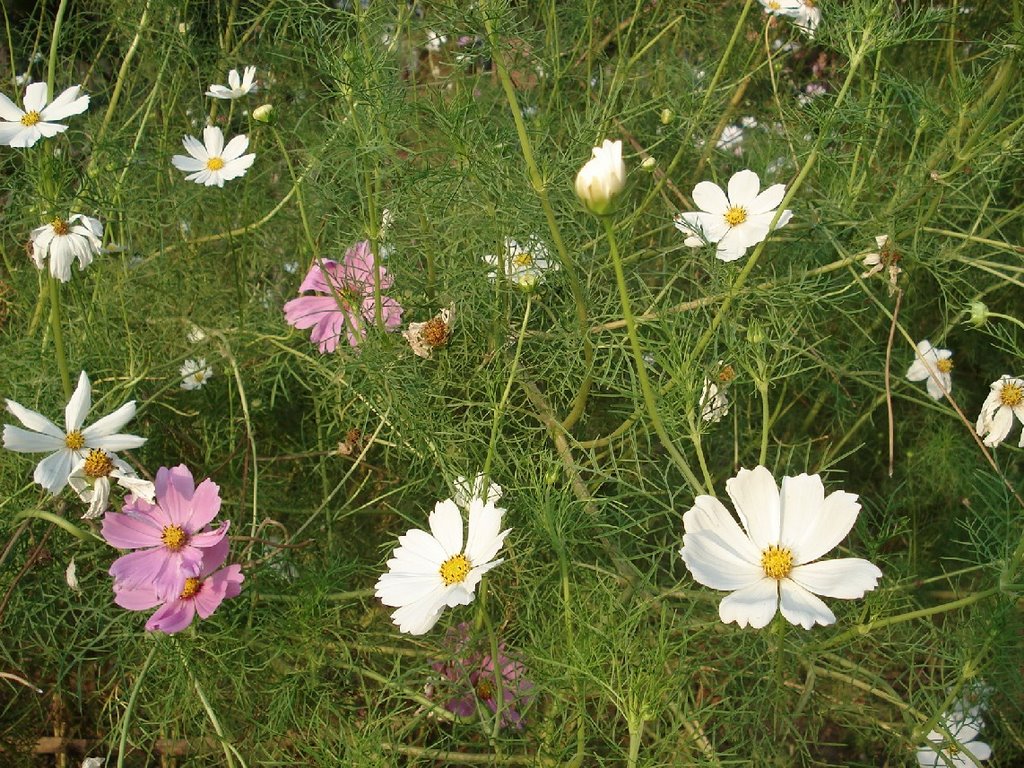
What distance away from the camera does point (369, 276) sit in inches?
46.2

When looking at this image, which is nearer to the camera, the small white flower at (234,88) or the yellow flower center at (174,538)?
the yellow flower center at (174,538)

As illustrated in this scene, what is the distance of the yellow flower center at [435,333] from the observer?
1.04 meters

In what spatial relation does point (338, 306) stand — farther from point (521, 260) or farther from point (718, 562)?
point (718, 562)

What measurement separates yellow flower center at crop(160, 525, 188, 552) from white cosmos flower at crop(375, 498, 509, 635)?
8.1 inches

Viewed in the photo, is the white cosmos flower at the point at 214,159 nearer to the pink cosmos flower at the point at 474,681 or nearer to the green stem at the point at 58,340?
the green stem at the point at 58,340

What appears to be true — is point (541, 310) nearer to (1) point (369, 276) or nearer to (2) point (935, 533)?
(1) point (369, 276)

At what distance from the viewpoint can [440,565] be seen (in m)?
0.89

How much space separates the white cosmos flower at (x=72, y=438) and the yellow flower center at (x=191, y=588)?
141mm

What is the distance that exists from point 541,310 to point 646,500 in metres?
0.28

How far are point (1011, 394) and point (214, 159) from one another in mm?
1014

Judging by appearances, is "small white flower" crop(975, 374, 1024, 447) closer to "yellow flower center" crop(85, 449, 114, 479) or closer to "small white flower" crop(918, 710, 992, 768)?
"small white flower" crop(918, 710, 992, 768)

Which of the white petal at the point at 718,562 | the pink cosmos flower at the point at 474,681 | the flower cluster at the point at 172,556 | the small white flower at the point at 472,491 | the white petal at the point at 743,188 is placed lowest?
the pink cosmos flower at the point at 474,681

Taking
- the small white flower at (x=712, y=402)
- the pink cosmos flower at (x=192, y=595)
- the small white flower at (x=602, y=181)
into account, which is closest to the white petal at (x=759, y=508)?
the small white flower at (x=712, y=402)

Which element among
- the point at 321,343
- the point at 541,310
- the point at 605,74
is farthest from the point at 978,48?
the point at 321,343
